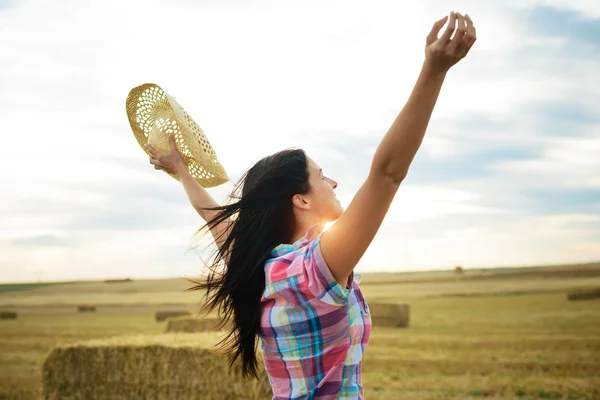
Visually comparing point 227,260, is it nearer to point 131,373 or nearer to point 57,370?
point 131,373

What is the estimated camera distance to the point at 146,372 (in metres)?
7.56

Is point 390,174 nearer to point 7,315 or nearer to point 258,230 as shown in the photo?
point 258,230

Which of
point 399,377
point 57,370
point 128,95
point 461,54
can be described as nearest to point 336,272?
point 461,54

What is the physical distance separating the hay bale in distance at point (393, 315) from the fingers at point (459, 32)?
2053 centimetres

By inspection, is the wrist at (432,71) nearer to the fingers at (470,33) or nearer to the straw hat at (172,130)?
the fingers at (470,33)

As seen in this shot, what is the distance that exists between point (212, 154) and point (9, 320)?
106 feet

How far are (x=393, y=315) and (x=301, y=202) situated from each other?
20158 millimetres

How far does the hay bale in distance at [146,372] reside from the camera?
23.5ft

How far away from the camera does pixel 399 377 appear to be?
10.2 metres

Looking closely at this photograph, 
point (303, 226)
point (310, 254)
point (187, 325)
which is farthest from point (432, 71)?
point (187, 325)

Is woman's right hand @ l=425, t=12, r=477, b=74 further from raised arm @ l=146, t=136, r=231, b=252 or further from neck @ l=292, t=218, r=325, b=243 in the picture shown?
raised arm @ l=146, t=136, r=231, b=252

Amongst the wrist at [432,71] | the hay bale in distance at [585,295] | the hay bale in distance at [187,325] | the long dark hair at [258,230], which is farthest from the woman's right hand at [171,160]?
the hay bale in distance at [585,295]

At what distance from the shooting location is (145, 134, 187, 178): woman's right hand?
259cm

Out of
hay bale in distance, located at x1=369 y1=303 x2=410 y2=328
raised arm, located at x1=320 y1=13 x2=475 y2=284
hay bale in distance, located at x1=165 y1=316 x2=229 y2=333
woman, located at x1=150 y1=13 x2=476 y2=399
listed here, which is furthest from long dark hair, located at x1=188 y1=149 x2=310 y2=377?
hay bale in distance, located at x1=369 y1=303 x2=410 y2=328
